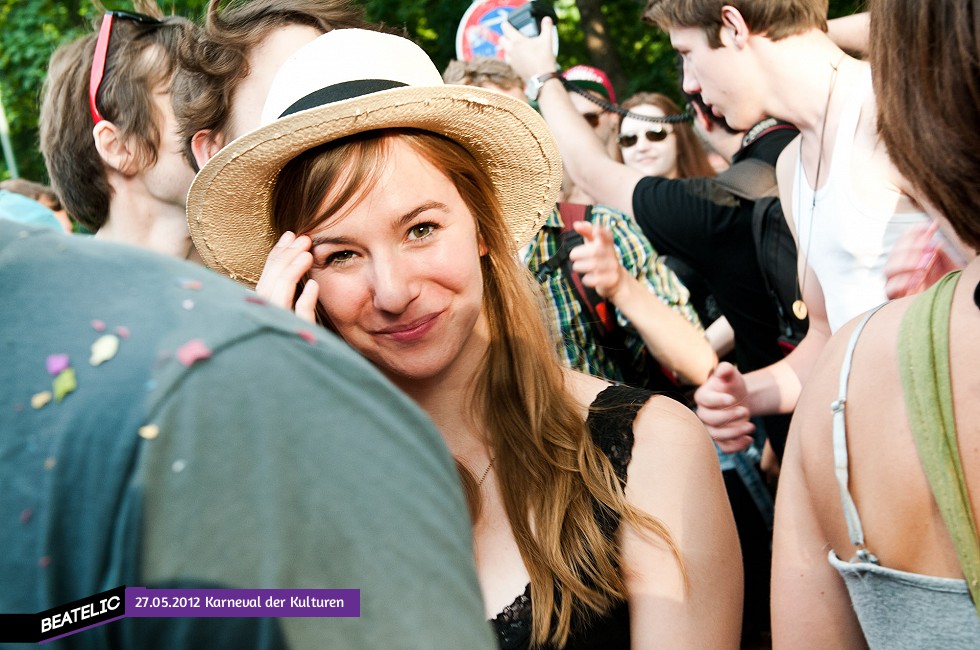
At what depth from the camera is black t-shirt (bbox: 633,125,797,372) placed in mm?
3664

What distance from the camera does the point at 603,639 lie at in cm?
179

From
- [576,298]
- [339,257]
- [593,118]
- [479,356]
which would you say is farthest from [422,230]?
[593,118]

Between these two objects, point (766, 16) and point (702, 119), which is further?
point (702, 119)

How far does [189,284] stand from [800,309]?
9.32 feet

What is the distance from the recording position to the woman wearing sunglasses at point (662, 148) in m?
5.84

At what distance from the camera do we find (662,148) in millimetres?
5852

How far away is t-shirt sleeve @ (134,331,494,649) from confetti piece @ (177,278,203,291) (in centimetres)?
7

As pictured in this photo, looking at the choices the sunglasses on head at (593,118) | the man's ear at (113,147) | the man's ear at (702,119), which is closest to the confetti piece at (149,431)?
the man's ear at (113,147)

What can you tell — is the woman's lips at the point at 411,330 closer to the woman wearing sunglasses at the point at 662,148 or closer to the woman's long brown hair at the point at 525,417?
the woman's long brown hair at the point at 525,417

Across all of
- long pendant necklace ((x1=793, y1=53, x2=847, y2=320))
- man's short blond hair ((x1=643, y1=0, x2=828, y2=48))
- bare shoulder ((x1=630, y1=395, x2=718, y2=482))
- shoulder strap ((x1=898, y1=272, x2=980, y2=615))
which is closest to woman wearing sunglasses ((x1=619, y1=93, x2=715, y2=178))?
man's short blond hair ((x1=643, y1=0, x2=828, y2=48))

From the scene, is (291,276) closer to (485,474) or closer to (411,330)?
(411,330)

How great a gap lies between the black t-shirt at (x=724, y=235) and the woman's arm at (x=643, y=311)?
0.34 meters

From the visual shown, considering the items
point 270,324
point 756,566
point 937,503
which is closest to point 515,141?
point 937,503

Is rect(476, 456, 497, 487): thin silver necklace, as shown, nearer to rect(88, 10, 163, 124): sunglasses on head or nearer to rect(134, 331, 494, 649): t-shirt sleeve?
rect(134, 331, 494, 649): t-shirt sleeve
